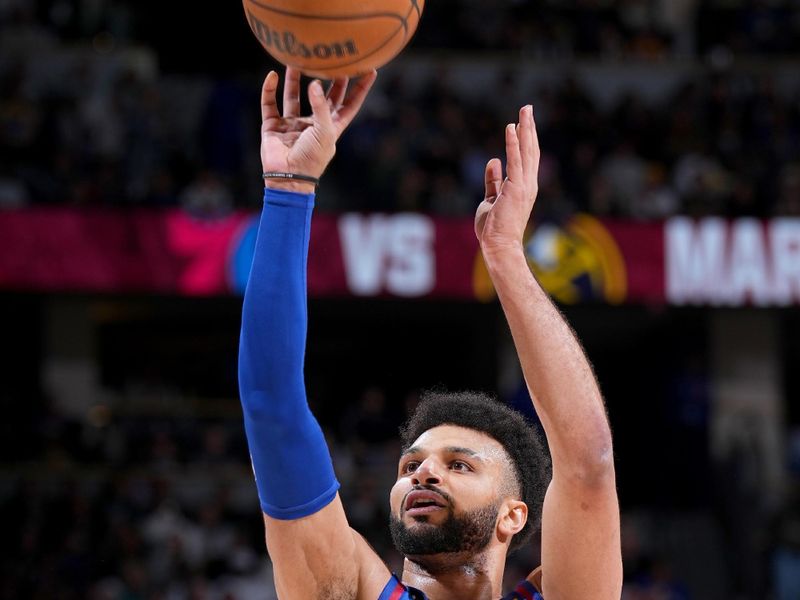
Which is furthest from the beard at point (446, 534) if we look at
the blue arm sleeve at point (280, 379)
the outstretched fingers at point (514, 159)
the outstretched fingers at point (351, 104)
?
the outstretched fingers at point (351, 104)

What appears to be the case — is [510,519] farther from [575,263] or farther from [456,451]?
[575,263]

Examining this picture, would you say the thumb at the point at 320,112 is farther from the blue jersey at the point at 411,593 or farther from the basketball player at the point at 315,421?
the blue jersey at the point at 411,593

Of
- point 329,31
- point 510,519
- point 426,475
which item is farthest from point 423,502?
point 329,31

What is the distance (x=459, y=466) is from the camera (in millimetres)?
3404

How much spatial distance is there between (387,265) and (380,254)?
0.12 m

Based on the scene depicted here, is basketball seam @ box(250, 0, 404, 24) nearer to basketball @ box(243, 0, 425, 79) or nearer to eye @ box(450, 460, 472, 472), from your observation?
basketball @ box(243, 0, 425, 79)

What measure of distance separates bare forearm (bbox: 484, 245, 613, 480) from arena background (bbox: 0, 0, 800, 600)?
800cm

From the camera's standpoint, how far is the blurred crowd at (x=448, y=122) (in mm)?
12828

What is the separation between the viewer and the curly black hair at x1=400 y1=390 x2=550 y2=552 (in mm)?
3590

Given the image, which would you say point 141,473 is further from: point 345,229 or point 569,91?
point 569,91

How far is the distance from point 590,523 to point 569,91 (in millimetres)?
11909

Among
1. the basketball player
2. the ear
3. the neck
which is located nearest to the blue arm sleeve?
the basketball player

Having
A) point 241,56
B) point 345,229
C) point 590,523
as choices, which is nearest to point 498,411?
point 590,523

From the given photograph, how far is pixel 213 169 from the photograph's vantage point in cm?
1330
